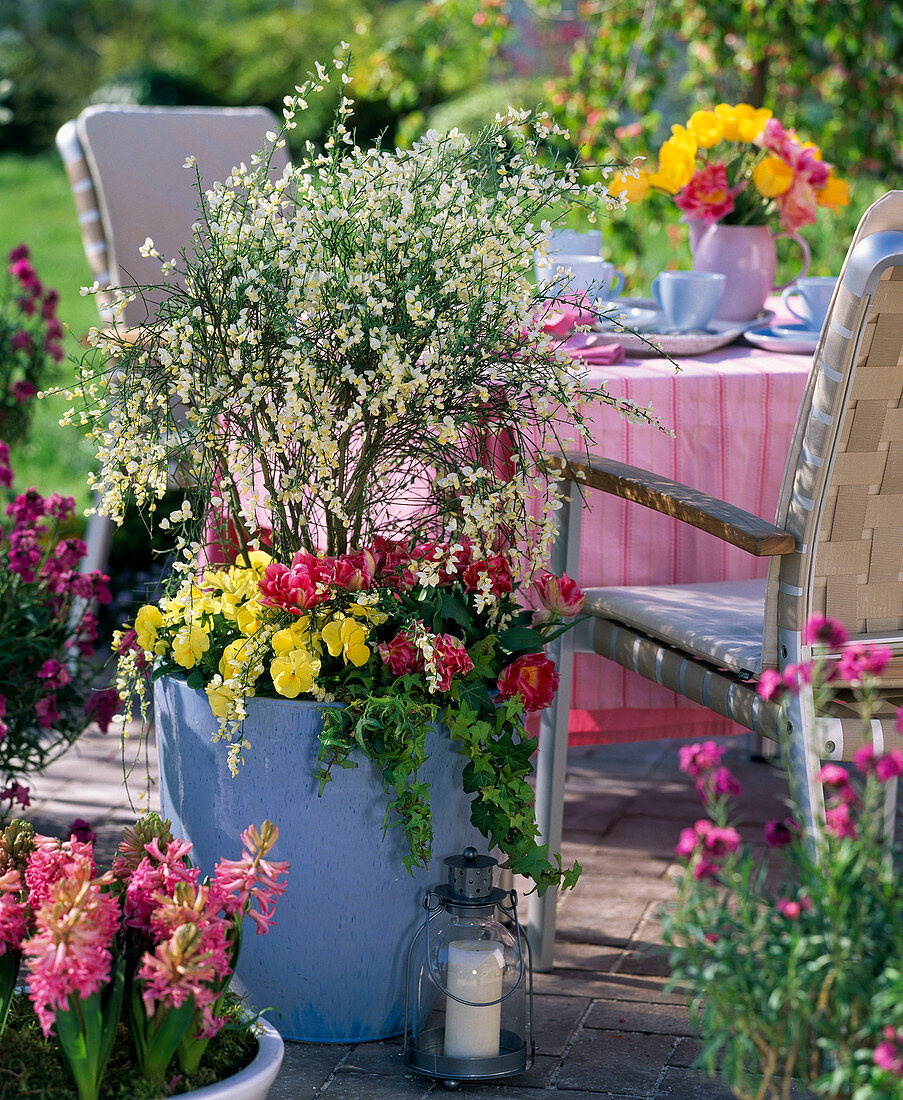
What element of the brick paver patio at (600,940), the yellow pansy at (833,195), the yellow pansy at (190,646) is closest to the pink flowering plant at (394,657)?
the yellow pansy at (190,646)

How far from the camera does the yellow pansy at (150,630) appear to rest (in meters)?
1.81

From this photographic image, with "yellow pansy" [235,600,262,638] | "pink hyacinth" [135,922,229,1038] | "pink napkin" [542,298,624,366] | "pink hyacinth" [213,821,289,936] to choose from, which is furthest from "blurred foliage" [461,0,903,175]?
"pink hyacinth" [135,922,229,1038]

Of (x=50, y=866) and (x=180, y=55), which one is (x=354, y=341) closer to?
(x=50, y=866)

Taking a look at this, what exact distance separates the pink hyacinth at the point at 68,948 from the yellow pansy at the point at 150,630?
0.54 m

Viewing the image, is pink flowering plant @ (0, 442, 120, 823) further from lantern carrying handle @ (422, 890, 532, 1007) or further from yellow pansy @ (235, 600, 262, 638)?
lantern carrying handle @ (422, 890, 532, 1007)

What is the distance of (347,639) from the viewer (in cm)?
170

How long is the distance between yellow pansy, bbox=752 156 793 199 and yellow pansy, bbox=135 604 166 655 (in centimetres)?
139

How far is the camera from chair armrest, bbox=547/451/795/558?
166 cm

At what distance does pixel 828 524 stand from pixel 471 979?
2.29 ft

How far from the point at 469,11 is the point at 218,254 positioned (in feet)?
9.60

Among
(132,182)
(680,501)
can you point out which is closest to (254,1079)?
(680,501)

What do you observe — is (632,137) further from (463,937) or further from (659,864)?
(463,937)

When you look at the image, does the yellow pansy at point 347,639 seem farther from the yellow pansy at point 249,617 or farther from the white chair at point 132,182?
the white chair at point 132,182

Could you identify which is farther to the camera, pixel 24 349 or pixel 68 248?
pixel 68 248
